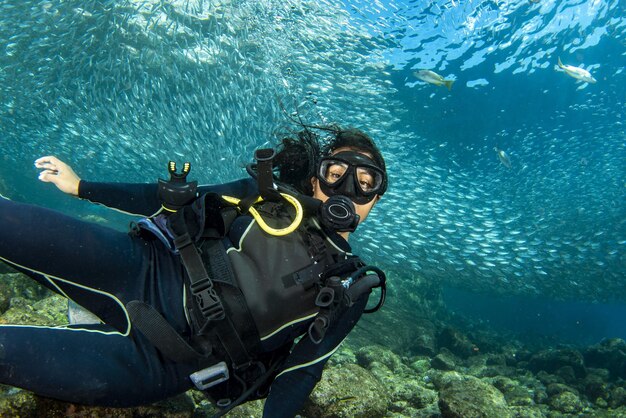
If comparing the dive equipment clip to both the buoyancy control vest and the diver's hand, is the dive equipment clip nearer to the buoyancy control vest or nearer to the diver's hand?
the buoyancy control vest

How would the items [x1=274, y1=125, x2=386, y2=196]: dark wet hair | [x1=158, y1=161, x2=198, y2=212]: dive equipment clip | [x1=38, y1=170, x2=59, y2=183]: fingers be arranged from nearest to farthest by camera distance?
1. [x1=158, y1=161, x2=198, y2=212]: dive equipment clip
2. [x1=38, y1=170, x2=59, y2=183]: fingers
3. [x1=274, y1=125, x2=386, y2=196]: dark wet hair

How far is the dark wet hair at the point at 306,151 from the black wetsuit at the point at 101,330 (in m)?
1.13

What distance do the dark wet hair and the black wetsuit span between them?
3.70 feet

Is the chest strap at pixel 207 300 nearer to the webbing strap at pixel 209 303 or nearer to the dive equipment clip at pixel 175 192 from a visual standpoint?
the webbing strap at pixel 209 303

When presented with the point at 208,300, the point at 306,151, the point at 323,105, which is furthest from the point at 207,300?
the point at 323,105

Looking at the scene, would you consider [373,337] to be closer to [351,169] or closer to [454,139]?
[454,139]

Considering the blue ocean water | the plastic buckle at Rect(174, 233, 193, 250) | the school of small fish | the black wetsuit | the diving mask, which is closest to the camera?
the black wetsuit

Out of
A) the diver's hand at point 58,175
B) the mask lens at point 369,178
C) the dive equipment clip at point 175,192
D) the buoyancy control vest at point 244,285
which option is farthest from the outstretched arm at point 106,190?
the mask lens at point 369,178

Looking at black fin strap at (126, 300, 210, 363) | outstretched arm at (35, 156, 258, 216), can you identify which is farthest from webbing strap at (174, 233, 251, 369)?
outstretched arm at (35, 156, 258, 216)

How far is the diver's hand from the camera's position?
259cm

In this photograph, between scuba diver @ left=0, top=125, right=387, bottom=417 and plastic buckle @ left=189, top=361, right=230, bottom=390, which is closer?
scuba diver @ left=0, top=125, right=387, bottom=417

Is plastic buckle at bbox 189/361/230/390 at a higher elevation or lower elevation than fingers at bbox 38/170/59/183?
lower

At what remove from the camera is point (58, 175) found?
Result: 103 inches

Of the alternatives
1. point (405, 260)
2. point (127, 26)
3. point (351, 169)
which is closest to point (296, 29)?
point (127, 26)
